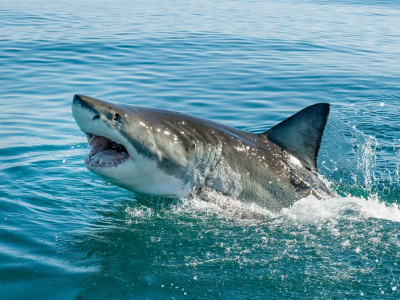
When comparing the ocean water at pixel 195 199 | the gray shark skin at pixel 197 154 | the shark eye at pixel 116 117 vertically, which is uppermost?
the shark eye at pixel 116 117

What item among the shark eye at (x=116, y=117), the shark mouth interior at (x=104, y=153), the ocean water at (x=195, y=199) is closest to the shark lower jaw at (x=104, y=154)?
the shark mouth interior at (x=104, y=153)

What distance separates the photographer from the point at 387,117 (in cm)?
1098

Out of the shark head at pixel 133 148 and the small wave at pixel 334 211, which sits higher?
the shark head at pixel 133 148

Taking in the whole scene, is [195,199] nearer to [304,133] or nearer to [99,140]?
[99,140]

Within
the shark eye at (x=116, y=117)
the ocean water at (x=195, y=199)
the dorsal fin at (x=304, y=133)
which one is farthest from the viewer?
the dorsal fin at (x=304, y=133)

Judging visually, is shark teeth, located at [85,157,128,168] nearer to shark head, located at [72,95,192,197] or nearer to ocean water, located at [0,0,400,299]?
shark head, located at [72,95,192,197]

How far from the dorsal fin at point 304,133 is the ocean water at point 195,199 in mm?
572

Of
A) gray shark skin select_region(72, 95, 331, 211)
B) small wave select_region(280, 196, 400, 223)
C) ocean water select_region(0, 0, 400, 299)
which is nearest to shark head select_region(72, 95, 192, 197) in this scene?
gray shark skin select_region(72, 95, 331, 211)

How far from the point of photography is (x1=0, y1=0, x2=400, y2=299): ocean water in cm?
488

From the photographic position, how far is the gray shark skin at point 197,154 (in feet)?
17.3

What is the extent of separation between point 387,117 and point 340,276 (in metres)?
6.78

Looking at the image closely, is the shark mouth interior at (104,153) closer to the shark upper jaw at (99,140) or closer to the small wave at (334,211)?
the shark upper jaw at (99,140)

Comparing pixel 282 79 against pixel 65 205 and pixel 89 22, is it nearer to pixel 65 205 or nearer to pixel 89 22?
pixel 65 205

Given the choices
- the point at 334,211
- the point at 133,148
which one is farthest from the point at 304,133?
the point at 133,148
